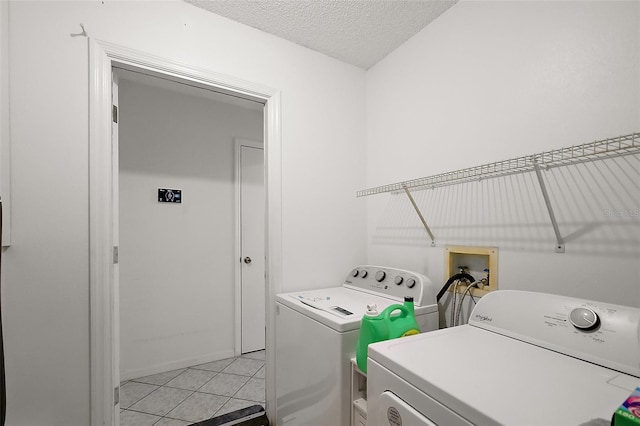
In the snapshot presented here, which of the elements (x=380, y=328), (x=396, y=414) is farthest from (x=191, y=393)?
(x=396, y=414)

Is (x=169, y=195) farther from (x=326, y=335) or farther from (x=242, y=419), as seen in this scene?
(x=326, y=335)

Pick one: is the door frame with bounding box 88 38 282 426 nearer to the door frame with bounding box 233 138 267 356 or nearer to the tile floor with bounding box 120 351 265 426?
the tile floor with bounding box 120 351 265 426

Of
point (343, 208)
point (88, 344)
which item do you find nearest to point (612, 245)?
point (343, 208)

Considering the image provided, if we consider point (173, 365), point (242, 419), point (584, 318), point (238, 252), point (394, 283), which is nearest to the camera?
point (584, 318)

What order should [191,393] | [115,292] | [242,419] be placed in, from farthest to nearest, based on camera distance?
[191,393], [242,419], [115,292]

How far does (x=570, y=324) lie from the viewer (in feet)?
3.14

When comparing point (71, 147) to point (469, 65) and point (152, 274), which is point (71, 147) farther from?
point (469, 65)

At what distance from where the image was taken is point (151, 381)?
241 cm

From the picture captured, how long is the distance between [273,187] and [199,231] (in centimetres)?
126

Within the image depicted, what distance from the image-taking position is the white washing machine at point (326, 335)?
1.24 metres

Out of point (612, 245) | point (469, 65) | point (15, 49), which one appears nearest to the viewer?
point (612, 245)

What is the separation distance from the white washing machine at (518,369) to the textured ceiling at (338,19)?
5.48 feet

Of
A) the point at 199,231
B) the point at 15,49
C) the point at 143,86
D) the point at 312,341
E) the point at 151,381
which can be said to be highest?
the point at 143,86

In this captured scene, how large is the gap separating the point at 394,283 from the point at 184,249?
1981 millimetres
